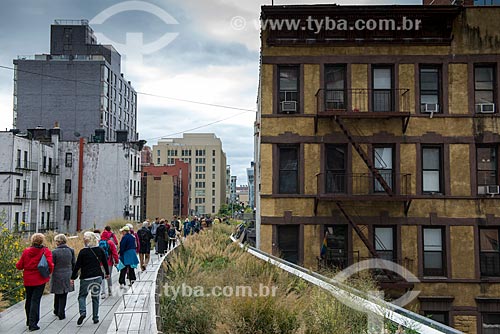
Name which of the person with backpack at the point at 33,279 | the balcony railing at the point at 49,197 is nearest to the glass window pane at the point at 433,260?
the person with backpack at the point at 33,279

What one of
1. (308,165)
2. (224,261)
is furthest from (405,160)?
(224,261)

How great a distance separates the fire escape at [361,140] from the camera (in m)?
21.7

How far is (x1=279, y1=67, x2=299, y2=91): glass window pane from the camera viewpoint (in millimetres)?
23141

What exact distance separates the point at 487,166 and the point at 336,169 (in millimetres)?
6333

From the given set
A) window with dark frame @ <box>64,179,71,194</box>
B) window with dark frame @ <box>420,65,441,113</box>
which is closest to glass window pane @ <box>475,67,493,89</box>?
window with dark frame @ <box>420,65,441,113</box>

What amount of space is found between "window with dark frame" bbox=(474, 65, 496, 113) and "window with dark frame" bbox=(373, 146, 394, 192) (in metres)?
4.31

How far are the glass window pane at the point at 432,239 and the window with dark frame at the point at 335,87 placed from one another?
629cm

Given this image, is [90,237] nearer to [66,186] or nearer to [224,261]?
[224,261]

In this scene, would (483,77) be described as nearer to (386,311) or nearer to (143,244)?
(143,244)

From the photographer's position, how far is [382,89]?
22766 millimetres

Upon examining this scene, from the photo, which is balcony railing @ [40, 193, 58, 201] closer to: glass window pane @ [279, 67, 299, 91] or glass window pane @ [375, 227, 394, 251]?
glass window pane @ [279, 67, 299, 91]

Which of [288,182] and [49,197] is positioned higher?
[288,182]

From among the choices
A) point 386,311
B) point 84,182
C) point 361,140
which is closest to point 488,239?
point 361,140

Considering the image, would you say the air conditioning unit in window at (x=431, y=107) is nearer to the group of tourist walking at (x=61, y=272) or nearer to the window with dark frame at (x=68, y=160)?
the group of tourist walking at (x=61, y=272)
